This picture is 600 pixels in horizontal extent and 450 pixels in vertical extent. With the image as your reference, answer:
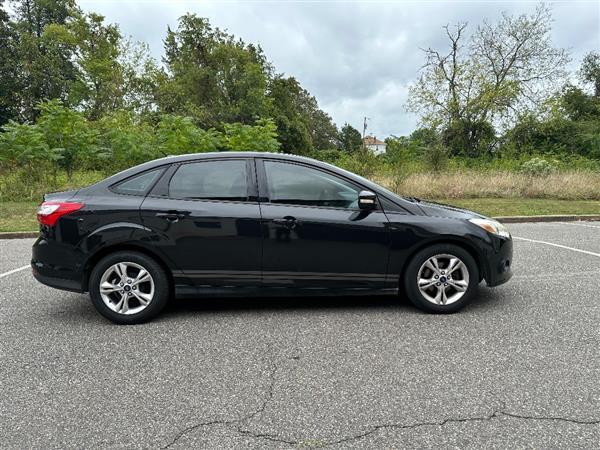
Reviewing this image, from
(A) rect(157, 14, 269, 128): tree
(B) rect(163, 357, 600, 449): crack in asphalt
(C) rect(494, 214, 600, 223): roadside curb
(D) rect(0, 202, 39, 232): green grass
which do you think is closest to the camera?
(B) rect(163, 357, 600, 449): crack in asphalt

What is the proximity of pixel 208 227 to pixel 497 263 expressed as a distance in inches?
109

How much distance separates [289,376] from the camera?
2811 mm

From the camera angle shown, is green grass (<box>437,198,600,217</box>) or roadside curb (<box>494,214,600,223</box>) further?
green grass (<box>437,198,600,217</box>)

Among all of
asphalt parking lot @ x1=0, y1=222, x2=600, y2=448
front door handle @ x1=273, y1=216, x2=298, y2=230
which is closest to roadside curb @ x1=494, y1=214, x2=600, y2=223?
asphalt parking lot @ x1=0, y1=222, x2=600, y2=448

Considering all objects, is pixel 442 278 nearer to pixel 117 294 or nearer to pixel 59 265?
pixel 117 294

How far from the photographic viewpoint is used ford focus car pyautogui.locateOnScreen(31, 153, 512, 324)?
3.71m

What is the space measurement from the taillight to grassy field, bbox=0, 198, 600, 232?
5923 millimetres

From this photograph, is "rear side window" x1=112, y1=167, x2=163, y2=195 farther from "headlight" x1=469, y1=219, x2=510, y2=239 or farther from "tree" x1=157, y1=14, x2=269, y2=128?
"tree" x1=157, y1=14, x2=269, y2=128

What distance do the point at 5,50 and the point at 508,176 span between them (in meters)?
48.9

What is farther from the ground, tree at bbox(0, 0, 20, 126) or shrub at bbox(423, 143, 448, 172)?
tree at bbox(0, 0, 20, 126)

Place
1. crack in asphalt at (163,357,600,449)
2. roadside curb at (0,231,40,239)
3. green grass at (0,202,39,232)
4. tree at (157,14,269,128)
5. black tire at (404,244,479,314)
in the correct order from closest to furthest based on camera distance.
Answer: crack in asphalt at (163,357,600,449)
black tire at (404,244,479,314)
roadside curb at (0,231,40,239)
green grass at (0,202,39,232)
tree at (157,14,269,128)

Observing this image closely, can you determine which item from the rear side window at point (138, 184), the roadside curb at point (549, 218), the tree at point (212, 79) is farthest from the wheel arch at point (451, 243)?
the tree at point (212, 79)

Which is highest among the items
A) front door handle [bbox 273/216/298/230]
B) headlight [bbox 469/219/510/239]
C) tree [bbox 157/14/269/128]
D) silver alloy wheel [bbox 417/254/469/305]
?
tree [bbox 157/14/269/128]

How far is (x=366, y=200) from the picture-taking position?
12.5ft
